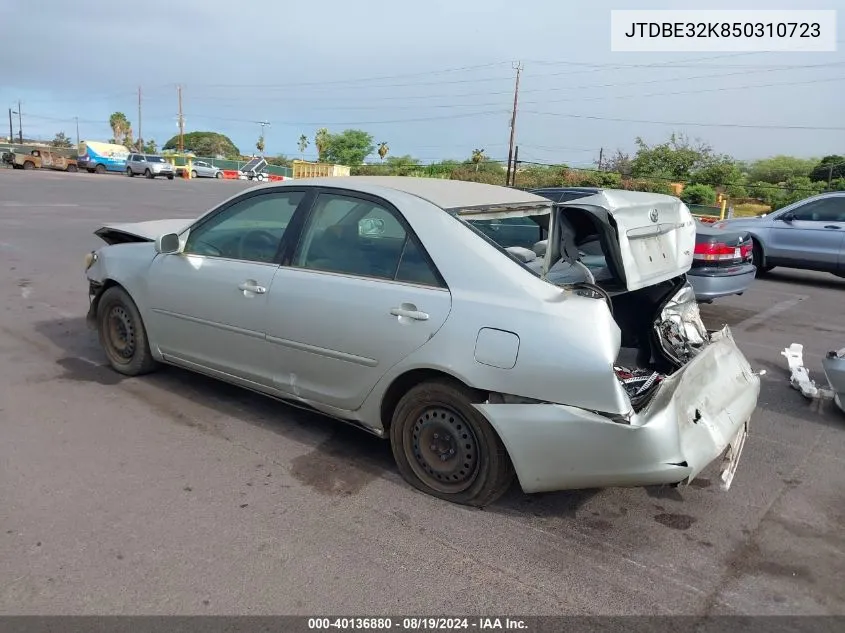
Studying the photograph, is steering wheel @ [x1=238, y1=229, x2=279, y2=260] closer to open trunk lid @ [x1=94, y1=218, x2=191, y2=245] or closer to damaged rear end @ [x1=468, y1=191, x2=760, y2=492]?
open trunk lid @ [x1=94, y1=218, x2=191, y2=245]

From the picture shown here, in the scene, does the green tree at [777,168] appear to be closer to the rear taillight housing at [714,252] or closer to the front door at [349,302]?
the rear taillight housing at [714,252]

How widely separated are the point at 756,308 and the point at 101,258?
774 cm

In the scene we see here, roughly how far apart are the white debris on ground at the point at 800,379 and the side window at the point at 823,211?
598 centimetres

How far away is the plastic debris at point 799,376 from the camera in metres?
5.05

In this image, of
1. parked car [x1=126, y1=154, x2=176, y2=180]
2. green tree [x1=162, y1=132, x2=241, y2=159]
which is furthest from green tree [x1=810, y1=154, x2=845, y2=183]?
green tree [x1=162, y1=132, x2=241, y2=159]

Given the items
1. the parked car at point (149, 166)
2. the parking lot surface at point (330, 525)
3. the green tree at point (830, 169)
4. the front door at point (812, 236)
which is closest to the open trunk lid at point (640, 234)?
the parking lot surface at point (330, 525)

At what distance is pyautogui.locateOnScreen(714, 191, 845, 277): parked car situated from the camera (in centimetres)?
1043

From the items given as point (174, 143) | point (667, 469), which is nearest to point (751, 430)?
point (667, 469)

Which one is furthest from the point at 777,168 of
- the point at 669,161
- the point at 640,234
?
the point at 640,234

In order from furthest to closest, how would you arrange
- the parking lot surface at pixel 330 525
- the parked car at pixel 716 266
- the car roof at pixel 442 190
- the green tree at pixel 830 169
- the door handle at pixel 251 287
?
1. the green tree at pixel 830 169
2. the parked car at pixel 716 266
3. the door handle at pixel 251 287
4. the car roof at pixel 442 190
5. the parking lot surface at pixel 330 525

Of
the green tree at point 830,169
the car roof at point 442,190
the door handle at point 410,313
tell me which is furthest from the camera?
the green tree at point 830,169

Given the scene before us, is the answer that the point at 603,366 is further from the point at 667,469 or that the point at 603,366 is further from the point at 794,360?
the point at 794,360

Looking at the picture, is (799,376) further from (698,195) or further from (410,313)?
(698,195)

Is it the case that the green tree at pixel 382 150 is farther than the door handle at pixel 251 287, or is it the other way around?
the green tree at pixel 382 150
